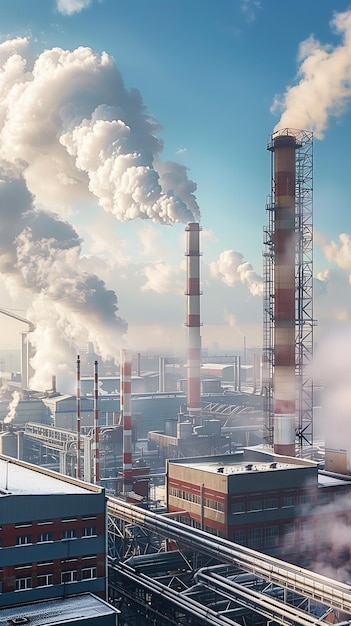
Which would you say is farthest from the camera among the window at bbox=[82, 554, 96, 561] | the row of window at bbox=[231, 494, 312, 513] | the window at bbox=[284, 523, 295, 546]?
the window at bbox=[284, 523, 295, 546]

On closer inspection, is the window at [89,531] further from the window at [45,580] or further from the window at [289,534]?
the window at [289,534]

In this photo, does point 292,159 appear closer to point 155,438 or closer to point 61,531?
point 61,531

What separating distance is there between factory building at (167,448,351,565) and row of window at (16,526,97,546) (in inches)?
303

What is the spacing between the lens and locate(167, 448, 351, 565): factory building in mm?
28766

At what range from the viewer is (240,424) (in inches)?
2443

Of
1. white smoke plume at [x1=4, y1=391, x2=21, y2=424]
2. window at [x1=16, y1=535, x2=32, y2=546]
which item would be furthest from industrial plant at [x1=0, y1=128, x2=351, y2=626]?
white smoke plume at [x1=4, y1=391, x2=21, y2=424]

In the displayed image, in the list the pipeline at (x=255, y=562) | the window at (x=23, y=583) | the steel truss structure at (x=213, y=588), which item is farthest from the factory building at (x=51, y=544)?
the pipeline at (x=255, y=562)

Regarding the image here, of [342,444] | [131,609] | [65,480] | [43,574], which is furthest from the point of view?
[342,444]

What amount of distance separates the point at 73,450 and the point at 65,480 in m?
→ 23.8

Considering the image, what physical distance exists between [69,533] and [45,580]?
1.45 metres

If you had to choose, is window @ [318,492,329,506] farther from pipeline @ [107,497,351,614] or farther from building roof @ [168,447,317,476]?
pipeline @ [107,497,351,614]

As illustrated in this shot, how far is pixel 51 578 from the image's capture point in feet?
70.7

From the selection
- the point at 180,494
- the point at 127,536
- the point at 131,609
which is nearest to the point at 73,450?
the point at 180,494

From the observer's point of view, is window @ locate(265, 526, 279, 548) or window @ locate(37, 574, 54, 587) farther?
window @ locate(265, 526, 279, 548)
